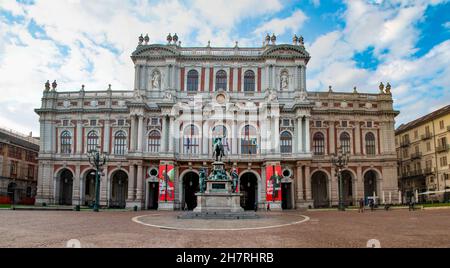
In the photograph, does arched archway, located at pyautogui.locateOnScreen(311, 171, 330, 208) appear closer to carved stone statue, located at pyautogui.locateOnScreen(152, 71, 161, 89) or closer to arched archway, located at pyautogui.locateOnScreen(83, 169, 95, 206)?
carved stone statue, located at pyautogui.locateOnScreen(152, 71, 161, 89)

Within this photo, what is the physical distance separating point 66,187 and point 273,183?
33191mm

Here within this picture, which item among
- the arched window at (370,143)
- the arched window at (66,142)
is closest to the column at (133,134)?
the arched window at (66,142)

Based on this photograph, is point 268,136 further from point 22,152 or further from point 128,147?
point 22,152

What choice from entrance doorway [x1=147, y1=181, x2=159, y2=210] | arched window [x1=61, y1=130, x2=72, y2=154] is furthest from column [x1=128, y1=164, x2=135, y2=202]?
arched window [x1=61, y1=130, x2=72, y2=154]

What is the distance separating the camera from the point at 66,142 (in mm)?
58875

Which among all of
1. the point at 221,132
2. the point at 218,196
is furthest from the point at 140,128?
the point at 218,196

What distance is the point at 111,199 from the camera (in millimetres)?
58094

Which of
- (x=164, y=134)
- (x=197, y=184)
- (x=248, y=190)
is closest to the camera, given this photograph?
(x=164, y=134)

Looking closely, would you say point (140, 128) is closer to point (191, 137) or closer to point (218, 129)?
point (191, 137)

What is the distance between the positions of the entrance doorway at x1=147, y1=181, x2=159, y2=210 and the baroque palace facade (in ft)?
0.52

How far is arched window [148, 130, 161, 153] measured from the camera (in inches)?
2221
